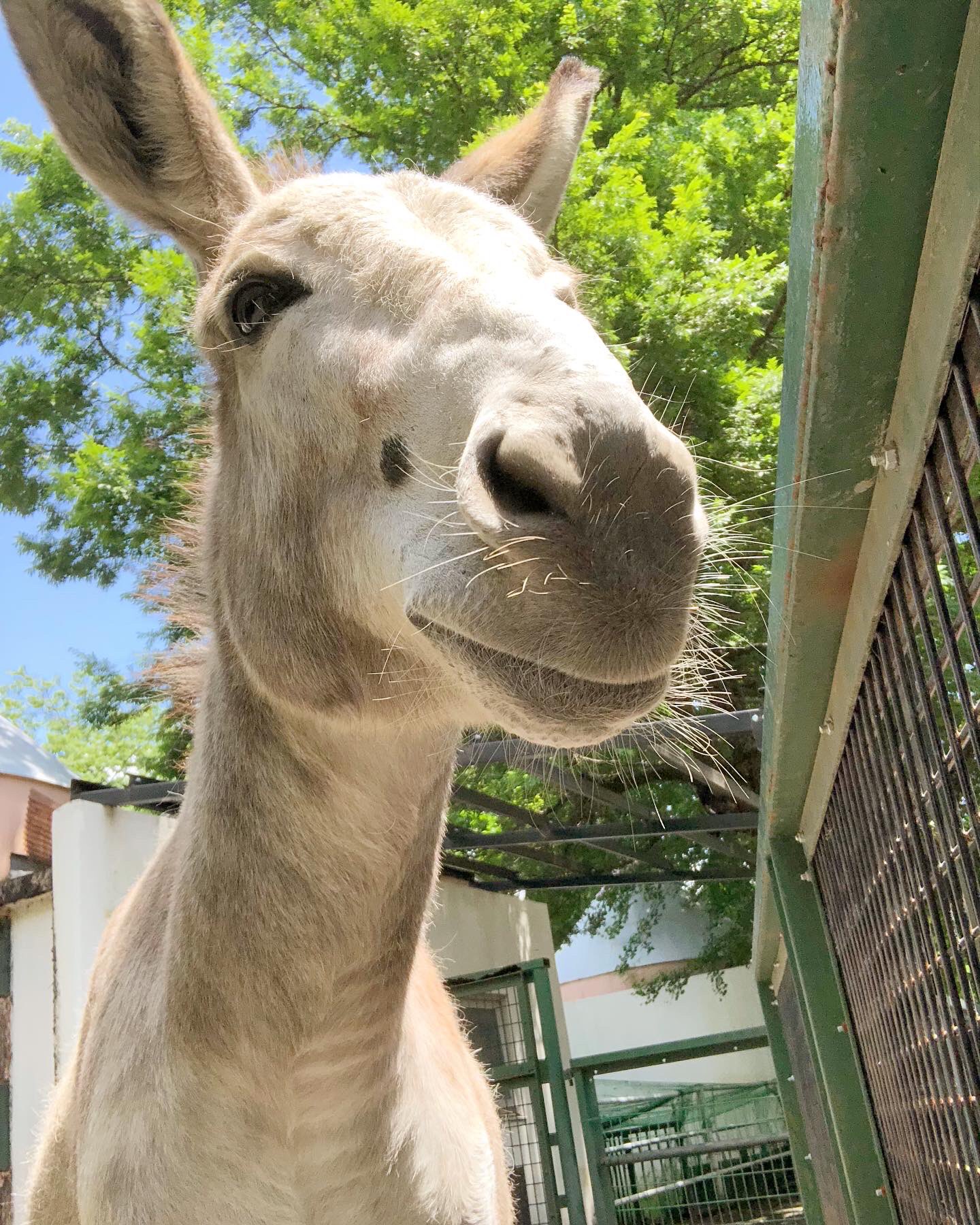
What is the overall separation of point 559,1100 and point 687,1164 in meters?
1.60

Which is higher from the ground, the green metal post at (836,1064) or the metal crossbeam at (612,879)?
the metal crossbeam at (612,879)

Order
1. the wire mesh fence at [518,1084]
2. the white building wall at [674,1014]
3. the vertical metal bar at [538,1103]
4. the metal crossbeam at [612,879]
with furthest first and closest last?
the white building wall at [674,1014], the metal crossbeam at [612,879], the wire mesh fence at [518,1084], the vertical metal bar at [538,1103]

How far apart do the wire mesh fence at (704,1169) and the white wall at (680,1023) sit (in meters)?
5.44

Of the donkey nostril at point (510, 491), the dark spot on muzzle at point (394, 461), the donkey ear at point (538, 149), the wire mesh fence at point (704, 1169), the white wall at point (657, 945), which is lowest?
the wire mesh fence at point (704, 1169)

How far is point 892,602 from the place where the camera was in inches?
65.7

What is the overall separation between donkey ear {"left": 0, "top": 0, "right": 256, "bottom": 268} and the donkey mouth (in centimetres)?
159

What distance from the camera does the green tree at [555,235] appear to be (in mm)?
8023

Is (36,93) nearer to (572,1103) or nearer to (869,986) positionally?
(869,986)

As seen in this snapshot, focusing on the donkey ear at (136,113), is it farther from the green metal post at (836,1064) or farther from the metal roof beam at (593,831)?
the metal roof beam at (593,831)

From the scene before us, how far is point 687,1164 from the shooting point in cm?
881

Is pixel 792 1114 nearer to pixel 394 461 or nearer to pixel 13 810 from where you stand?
pixel 394 461

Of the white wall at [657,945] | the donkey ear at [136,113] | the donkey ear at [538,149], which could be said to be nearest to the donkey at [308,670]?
the donkey ear at [136,113]

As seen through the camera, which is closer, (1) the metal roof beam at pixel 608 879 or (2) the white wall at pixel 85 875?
(2) the white wall at pixel 85 875

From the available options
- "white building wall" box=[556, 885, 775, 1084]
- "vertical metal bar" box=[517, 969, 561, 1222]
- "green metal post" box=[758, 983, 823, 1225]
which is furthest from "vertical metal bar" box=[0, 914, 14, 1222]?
"white building wall" box=[556, 885, 775, 1084]
